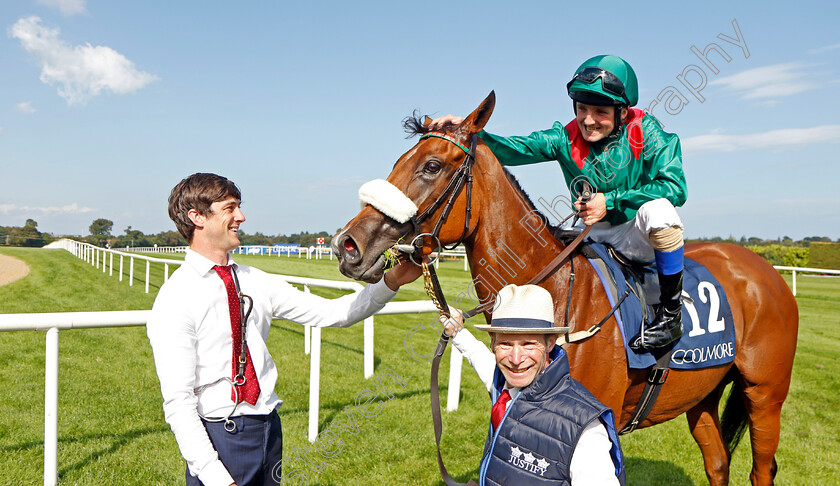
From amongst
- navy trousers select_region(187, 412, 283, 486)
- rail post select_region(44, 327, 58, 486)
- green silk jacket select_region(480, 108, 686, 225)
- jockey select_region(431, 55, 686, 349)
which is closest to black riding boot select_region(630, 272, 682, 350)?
jockey select_region(431, 55, 686, 349)

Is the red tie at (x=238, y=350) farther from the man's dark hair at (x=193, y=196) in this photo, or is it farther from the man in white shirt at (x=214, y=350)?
the man's dark hair at (x=193, y=196)

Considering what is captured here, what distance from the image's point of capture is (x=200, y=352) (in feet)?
6.07

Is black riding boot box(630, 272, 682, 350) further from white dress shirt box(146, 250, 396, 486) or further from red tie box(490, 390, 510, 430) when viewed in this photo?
white dress shirt box(146, 250, 396, 486)

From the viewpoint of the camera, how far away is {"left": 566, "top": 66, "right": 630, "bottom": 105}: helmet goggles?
2.52 metres

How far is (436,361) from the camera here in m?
2.34

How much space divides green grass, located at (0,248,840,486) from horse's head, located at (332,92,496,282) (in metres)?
0.73

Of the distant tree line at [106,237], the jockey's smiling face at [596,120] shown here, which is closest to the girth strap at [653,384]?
the jockey's smiling face at [596,120]

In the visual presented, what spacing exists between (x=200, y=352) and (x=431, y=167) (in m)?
1.20

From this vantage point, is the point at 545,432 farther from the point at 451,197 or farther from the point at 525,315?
the point at 451,197

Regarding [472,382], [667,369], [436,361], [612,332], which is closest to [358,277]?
[436,361]

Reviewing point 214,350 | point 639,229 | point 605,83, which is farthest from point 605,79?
point 214,350

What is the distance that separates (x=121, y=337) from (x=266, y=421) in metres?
6.54

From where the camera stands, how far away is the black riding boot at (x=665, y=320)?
246 cm

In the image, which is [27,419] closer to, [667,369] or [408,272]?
[408,272]
